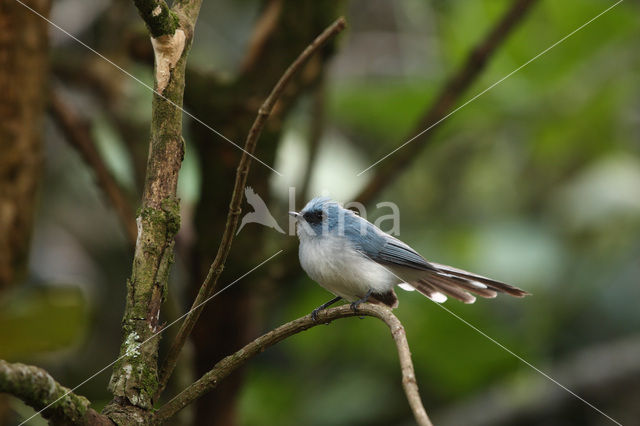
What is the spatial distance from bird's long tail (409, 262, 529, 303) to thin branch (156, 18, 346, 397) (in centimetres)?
91

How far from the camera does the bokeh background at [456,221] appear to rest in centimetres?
383

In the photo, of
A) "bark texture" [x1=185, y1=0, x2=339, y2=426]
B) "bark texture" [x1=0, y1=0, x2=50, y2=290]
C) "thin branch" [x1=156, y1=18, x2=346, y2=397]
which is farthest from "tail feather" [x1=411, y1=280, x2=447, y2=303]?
"bark texture" [x1=0, y1=0, x2=50, y2=290]

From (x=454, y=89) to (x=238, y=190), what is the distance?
1990 mm

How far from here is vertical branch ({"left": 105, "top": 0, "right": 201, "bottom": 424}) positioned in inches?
47.0

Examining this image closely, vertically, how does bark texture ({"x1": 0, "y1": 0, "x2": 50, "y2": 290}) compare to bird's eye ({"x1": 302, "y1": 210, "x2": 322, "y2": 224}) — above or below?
above

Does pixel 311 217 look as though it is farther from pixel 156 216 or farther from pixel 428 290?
pixel 156 216

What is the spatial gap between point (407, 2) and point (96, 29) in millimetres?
2276

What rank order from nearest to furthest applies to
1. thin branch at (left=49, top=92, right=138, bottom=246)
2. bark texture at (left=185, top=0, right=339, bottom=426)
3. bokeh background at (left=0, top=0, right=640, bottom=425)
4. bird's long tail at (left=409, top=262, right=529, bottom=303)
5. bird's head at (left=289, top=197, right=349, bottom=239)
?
bird's long tail at (left=409, top=262, right=529, bottom=303)
bird's head at (left=289, top=197, right=349, bottom=239)
bark texture at (left=185, top=0, right=339, bottom=426)
thin branch at (left=49, top=92, right=138, bottom=246)
bokeh background at (left=0, top=0, right=640, bottom=425)

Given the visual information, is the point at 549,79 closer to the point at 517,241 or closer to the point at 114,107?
the point at 517,241

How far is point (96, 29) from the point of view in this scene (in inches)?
197

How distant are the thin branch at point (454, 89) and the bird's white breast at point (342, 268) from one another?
31.5 inches

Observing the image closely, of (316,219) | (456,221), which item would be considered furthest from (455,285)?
(456,221)

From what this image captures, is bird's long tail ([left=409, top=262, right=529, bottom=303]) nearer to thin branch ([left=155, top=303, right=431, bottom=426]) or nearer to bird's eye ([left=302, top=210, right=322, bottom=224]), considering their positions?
bird's eye ([left=302, top=210, right=322, bottom=224])

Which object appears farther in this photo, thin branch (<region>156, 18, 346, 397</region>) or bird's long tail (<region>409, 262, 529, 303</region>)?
bird's long tail (<region>409, 262, 529, 303</region>)
